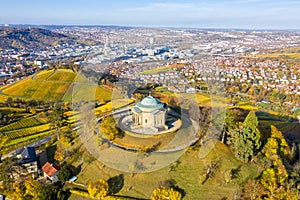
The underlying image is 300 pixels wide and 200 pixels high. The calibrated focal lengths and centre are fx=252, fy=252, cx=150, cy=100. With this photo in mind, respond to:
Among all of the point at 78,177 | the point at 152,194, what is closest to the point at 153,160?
the point at 152,194

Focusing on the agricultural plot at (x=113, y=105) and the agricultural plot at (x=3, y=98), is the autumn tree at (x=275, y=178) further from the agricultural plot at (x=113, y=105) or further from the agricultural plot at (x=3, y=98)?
the agricultural plot at (x=3, y=98)

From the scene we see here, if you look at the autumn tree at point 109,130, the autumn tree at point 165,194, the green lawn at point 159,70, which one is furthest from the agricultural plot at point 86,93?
the autumn tree at point 165,194

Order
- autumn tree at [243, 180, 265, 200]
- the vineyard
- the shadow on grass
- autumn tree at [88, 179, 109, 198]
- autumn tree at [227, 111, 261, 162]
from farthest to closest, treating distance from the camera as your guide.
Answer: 1. the vineyard
2. autumn tree at [227, 111, 261, 162]
3. the shadow on grass
4. autumn tree at [88, 179, 109, 198]
5. autumn tree at [243, 180, 265, 200]

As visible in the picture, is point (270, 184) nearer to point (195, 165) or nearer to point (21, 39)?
point (195, 165)

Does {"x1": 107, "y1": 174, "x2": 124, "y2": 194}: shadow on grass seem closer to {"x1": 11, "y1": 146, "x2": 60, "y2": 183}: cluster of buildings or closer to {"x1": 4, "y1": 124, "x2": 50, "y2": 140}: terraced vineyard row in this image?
{"x1": 11, "y1": 146, "x2": 60, "y2": 183}: cluster of buildings

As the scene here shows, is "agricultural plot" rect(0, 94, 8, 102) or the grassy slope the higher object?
the grassy slope

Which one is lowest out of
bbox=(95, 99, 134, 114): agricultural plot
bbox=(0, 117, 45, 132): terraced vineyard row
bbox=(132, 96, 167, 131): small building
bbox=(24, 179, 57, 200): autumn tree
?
bbox=(0, 117, 45, 132): terraced vineyard row

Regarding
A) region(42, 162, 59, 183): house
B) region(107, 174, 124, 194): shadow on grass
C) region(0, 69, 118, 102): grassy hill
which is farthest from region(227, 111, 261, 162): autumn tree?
region(0, 69, 118, 102): grassy hill

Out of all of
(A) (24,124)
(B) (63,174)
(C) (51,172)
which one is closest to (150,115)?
(B) (63,174)
